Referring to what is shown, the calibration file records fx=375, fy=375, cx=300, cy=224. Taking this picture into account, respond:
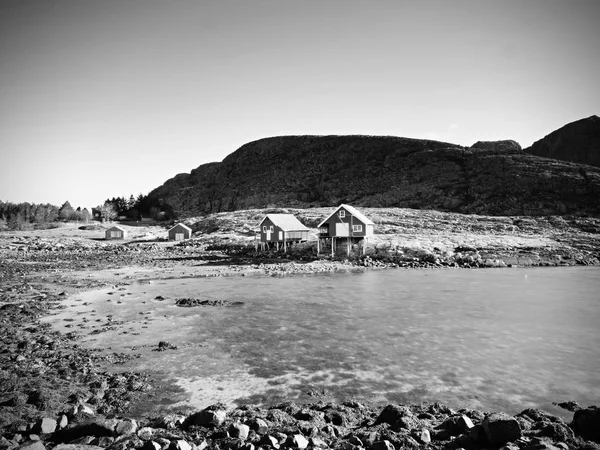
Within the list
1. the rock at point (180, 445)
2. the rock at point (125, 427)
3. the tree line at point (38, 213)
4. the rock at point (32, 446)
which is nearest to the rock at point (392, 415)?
the rock at point (180, 445)

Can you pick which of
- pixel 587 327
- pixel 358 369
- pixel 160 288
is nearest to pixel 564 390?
pixel 358 369

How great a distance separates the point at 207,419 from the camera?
803cm

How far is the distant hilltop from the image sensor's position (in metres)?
86.7

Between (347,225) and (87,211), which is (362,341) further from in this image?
(87,211)

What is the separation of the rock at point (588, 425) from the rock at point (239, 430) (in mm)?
6688

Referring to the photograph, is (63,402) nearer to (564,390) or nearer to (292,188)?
(564,390)

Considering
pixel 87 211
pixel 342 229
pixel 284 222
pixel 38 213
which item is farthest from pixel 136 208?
pixel 342 229

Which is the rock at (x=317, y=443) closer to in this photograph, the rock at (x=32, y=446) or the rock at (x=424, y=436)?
the rock at (x=424, y=436)

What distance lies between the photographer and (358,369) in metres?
12.7

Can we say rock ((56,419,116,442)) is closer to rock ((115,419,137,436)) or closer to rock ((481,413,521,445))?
rock ((115,419,137,436))

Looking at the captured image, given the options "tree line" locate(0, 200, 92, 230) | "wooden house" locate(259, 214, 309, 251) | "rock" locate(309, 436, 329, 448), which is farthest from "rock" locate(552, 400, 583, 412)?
"tree line" locate(0, 200, 92, 230)

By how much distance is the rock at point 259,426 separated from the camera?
25.0ft

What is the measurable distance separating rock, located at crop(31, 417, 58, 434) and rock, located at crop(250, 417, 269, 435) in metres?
4.06

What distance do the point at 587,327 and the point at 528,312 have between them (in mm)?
3400
